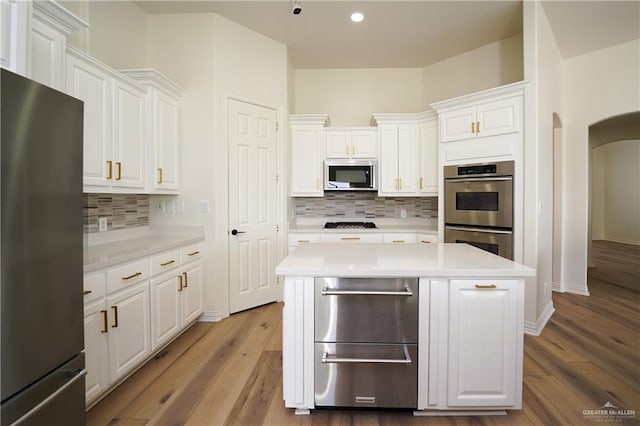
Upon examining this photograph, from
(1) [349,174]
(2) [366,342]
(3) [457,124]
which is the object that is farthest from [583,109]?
(2) [366,342]

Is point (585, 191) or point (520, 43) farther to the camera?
point (585, 191)

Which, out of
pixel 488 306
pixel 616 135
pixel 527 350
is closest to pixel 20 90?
pixel 488 306

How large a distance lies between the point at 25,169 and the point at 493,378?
7.19 feet

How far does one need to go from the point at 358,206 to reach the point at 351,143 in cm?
92

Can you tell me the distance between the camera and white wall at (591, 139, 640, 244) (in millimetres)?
7918

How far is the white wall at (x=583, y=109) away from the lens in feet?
11.7

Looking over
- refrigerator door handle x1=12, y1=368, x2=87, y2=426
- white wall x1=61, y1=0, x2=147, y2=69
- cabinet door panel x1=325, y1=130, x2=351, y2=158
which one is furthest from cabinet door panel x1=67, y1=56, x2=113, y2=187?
cabinet door panel x1=325, y1=130, x2=351, y2=158

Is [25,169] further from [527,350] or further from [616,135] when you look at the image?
[616,135]

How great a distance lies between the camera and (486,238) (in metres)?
3.08

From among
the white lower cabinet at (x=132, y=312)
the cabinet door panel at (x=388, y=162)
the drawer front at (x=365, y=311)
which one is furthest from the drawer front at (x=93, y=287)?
the cabinet door panel at (x=388, y=162)

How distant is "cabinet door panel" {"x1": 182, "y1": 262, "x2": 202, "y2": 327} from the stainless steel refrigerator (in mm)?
1496

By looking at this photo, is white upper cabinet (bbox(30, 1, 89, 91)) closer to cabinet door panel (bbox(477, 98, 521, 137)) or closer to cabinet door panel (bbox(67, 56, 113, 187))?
cabinet door panel (bbox(67, 56, 113, 187))

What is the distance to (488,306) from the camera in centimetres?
160

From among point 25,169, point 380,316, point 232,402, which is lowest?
point 232,402
